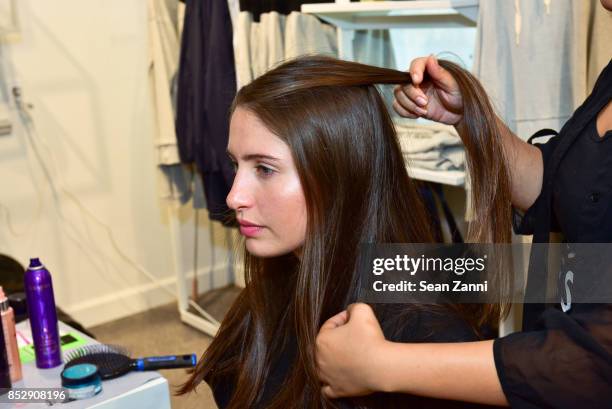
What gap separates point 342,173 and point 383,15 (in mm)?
1316

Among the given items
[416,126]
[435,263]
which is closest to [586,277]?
[435,263]

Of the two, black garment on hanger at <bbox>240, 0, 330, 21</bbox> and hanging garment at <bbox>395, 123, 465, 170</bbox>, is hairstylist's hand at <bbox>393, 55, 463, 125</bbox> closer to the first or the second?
hanging garment at <bbox>395, 123, 465, 170</bbox>

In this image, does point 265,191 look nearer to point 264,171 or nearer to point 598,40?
point 264,171

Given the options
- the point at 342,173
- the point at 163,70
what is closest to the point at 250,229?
the point at 342,173

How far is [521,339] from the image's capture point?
732mm

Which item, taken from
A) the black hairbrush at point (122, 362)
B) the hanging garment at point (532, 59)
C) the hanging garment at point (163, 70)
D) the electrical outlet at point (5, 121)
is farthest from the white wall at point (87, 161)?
the hanging garment at point (532, 59)

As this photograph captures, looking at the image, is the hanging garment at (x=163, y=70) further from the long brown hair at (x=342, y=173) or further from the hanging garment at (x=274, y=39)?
the long brown hair at (x=342, y=173)

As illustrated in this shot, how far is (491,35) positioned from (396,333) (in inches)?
36.0

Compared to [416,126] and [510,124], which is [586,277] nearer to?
[510,124]

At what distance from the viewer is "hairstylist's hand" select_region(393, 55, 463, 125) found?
102 cm

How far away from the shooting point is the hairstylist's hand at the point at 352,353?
29.1 inches

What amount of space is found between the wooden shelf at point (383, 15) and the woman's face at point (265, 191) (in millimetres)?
925

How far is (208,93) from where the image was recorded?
2.35m

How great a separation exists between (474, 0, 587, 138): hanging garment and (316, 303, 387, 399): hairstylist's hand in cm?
94
